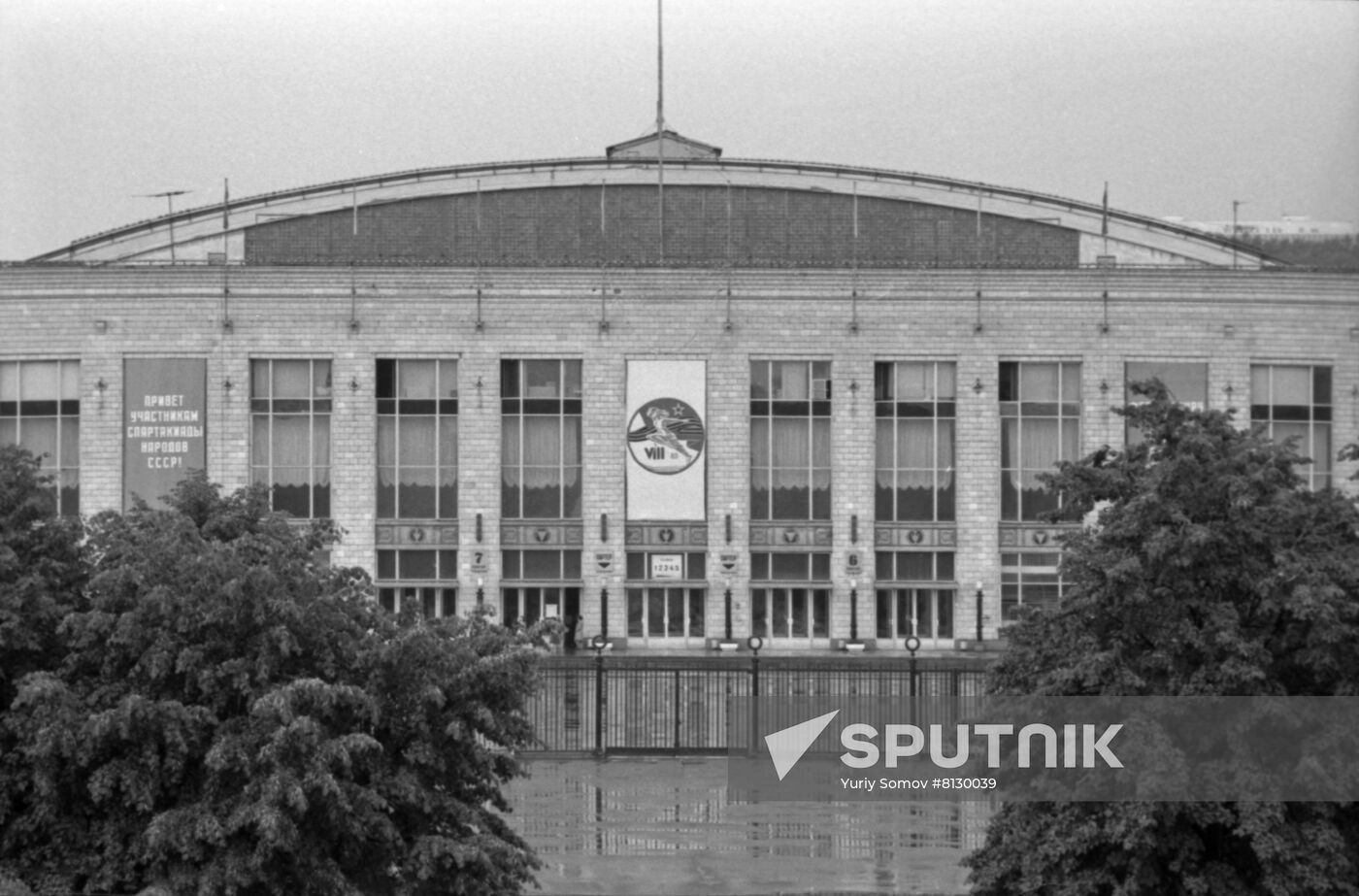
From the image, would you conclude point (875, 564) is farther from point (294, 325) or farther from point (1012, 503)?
point (294, 325)

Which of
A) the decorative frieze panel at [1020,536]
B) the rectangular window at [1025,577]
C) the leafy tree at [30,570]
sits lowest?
the rectangular window at [1025,577]

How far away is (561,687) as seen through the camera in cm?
3578

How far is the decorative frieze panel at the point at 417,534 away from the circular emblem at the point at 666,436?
5.47m

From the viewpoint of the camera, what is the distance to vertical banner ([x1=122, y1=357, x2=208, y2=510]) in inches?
1917

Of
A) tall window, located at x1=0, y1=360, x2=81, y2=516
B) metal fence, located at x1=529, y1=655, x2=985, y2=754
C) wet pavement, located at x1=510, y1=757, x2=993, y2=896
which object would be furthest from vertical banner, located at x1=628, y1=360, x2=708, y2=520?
wet pavement, located at x1=510, y1=757, x2=993, y2=896

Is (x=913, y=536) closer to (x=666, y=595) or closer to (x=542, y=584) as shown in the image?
(x=666, y=595)

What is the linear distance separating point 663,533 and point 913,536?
691 cm

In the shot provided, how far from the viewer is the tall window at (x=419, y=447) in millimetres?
48969

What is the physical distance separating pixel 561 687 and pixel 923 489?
16.6 metres

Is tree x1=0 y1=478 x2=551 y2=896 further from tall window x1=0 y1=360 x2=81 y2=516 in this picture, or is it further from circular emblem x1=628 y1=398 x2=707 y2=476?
tall window x1=0 y1=360 x2=81 y2=516

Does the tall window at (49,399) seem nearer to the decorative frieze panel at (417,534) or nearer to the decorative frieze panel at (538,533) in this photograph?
the decorative frieze panel at (417,534)

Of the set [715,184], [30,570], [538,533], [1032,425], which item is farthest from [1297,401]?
[30,570]

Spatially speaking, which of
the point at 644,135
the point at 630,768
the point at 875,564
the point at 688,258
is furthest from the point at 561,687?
the point at 644,135

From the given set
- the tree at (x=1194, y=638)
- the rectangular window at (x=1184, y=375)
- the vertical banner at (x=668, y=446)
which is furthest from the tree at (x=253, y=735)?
the rectangular window at (x=1184, y=375)
